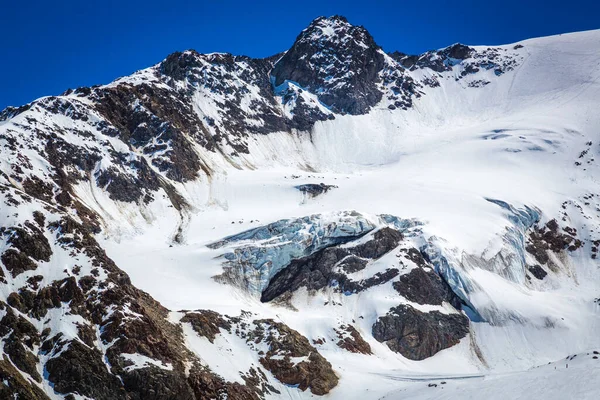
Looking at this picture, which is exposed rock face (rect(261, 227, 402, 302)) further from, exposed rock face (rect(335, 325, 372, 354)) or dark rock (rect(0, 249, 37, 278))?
dark rock (rect(0, 249, 37, 278))

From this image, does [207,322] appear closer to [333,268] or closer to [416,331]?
[333,268]

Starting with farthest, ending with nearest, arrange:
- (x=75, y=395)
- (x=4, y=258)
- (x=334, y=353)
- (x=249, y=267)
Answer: (x=249, y=267) → (x=334, y=353) → (x=4, y=258) → (x=75, y=395)

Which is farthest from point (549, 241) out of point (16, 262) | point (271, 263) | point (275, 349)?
point (16, 262)

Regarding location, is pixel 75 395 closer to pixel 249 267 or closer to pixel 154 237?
pixel 249 267

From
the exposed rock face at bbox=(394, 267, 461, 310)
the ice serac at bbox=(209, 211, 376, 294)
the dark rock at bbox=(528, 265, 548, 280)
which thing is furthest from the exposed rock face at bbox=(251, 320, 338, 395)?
the dark rock at bbox=(528, 265, 548, 280)

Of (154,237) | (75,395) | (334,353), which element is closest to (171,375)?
(75,395)

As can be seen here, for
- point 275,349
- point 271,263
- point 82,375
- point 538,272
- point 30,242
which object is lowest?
point 275,349

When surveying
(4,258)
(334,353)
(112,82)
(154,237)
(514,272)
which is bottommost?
(334,353)
